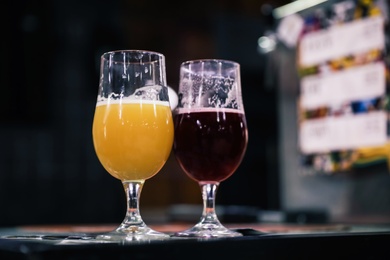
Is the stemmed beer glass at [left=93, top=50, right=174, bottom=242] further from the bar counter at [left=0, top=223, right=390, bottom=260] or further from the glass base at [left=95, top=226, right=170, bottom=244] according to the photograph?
Result: the bar counter at [left=0, top=223, right=390, bottom=260]

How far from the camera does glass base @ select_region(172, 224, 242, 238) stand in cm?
95

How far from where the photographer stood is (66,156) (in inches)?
154

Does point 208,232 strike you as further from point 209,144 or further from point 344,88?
point 344,88

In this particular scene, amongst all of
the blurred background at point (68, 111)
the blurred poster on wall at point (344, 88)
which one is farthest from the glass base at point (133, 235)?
the blurred background at point (68, 111)

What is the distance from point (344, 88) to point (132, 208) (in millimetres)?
1543

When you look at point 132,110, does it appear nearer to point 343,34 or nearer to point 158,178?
point 343,34

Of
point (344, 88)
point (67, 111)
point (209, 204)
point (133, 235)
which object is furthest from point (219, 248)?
point (67, 111)

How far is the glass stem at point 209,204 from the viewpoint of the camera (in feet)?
3.42

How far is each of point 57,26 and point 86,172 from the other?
2.85 feet

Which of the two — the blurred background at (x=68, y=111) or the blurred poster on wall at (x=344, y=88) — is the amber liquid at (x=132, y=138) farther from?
the blurred background at (x=68, y=111)

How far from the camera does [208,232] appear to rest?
99 cm

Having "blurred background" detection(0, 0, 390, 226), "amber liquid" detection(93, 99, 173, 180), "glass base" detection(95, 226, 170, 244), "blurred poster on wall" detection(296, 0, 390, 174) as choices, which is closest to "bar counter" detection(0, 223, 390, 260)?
"glass base" detection(95, 226, 170, 244)

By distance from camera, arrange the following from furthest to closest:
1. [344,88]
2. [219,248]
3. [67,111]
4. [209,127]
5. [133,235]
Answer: [67,111] < [344,88] < [209,127] < [133,235] < [219,248]

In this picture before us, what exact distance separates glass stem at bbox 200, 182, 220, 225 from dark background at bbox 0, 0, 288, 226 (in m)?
2.40
